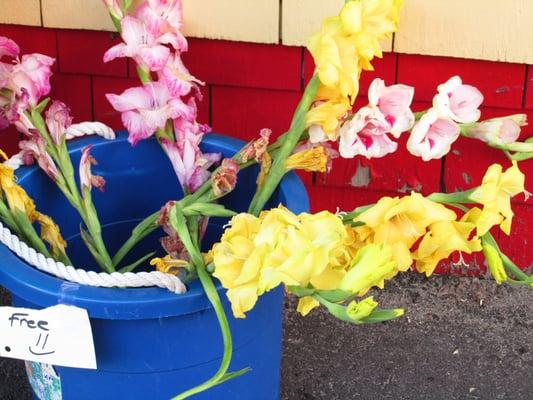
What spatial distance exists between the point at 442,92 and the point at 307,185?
2.22 ft

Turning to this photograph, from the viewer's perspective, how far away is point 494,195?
3.28 ft

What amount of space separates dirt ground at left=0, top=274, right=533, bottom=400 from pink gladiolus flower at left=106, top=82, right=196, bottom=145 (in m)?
0.59

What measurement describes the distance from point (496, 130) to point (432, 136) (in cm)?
9

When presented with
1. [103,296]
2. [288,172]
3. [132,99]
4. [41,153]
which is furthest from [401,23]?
[103,296]

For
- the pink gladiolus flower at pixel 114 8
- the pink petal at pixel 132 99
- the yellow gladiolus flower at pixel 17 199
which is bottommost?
the yellow gladiolus flower at pixel 17 199

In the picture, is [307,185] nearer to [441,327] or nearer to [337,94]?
[441,327]

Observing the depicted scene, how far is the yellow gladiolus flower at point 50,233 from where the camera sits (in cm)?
114

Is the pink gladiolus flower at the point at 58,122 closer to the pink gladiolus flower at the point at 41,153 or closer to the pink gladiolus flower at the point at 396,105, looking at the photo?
the pink gladiolus flower at the point at 41,153

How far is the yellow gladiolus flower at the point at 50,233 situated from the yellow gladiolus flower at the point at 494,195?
1.71 feet

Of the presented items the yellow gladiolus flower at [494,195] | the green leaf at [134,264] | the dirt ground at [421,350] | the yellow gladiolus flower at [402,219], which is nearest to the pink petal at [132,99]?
the green leaf at [134,264]

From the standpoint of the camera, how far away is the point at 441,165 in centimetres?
165

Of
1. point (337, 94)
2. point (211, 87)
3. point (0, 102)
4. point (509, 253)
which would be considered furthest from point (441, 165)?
point (0, 102)

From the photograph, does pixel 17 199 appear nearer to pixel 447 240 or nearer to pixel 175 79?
pixel 175 79

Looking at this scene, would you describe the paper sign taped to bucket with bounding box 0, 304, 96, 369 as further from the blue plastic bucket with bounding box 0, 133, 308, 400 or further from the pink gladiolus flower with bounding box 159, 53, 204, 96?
the pink gladiolus flower with bounding box 159, 53, 204, 96
